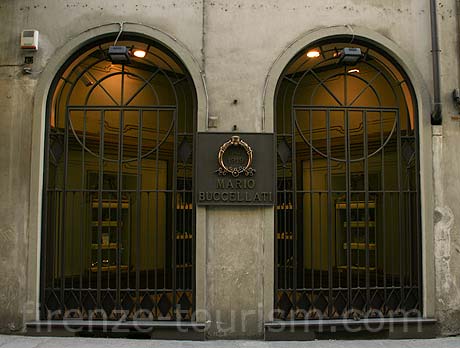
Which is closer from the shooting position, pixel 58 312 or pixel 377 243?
pixel 58 312

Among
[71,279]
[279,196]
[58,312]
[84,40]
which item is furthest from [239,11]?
[58,312]

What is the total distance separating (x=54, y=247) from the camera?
744 cm

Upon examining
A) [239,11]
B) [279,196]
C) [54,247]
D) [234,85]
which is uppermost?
[239,11]

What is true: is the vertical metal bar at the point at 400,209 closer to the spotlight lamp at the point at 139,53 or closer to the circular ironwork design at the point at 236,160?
the circular ironwork design at the point at 236,160

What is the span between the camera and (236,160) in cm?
730

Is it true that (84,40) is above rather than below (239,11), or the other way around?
below

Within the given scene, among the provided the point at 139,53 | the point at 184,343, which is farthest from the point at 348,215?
the point at 139,53

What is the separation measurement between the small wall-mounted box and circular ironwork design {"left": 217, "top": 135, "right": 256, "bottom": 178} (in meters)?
3.27

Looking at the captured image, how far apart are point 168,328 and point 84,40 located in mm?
→ 4546

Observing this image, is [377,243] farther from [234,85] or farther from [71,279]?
[71,279]

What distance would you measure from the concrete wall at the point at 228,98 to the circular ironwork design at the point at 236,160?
28 centimetres

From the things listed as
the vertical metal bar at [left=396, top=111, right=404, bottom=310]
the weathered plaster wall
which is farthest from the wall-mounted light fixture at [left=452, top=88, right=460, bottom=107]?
the vertical metal bar at [left=396, top=111, right=404, bottom=310]

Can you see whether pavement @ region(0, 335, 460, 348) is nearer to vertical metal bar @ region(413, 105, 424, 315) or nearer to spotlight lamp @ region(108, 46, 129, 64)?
vertical metal bar @ region(413, 105, 424, 315)

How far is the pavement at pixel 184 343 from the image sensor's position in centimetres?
676
